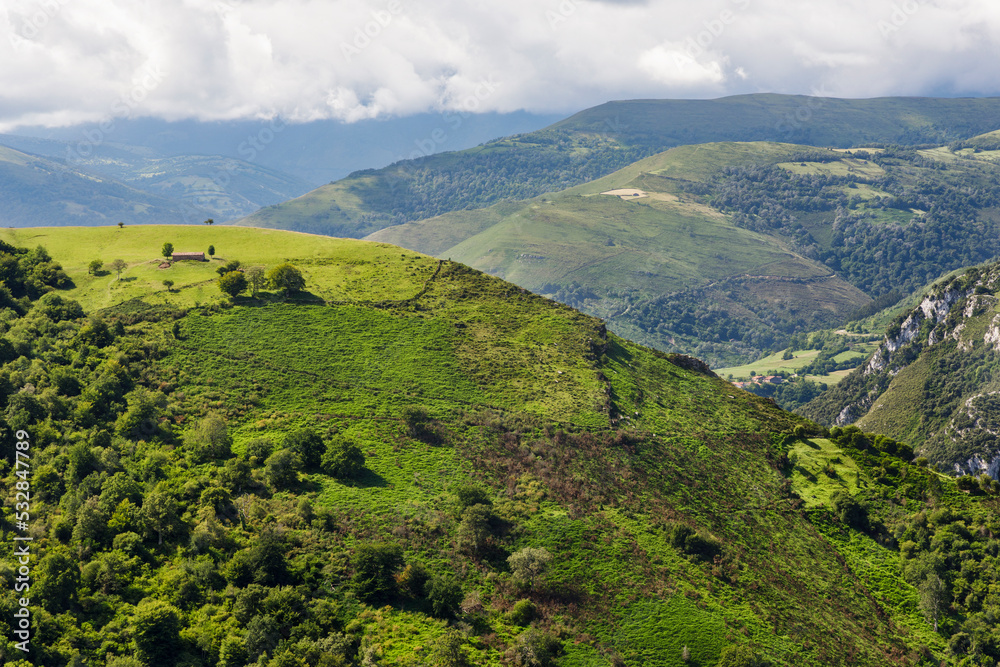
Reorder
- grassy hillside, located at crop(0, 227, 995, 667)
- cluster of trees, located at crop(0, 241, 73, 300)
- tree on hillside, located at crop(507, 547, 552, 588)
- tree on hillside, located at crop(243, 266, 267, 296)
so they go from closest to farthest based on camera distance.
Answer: grassy hillside, located at crop(0, 227, 995, 667), tree on hillside, located at crop(507, 547, 552, 588), cluster of trees, located at crop(0, 241, 73, 300), tree on hillside, located at crop(243, 266, 267, 296)

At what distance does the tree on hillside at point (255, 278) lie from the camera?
12131 centimetres

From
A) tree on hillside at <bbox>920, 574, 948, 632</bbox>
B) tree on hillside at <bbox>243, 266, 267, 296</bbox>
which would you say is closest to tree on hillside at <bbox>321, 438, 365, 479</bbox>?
tree on hillside at <bbox>243, 266, 267, 296</bbox>

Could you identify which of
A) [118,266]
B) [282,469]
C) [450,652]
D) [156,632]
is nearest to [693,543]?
[450,652]

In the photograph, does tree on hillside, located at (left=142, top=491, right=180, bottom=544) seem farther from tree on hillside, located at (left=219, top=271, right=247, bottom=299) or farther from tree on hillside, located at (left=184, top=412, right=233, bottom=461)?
tree on hillside, located at (left=219, top=271, right=247, bottom=299)

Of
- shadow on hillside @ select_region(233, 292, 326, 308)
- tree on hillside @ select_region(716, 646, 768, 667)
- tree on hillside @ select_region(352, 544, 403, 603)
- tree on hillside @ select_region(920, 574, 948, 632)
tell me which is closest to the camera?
tree on hillside @ select_region(716, 646, 768, 667)

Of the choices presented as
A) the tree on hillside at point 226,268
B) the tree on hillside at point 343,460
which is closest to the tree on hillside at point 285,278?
the tree on hillside at point 226,268

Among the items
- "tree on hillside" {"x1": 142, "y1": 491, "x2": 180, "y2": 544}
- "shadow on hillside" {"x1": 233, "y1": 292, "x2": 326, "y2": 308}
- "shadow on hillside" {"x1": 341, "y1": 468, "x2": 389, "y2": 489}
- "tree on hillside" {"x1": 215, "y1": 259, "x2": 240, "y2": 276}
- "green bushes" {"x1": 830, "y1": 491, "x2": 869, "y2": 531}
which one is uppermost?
"tree on hillside" {"x1": 215, "y1": 259, "x2": 240, "y2": 276}

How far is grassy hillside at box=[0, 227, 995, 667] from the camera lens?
207 ft

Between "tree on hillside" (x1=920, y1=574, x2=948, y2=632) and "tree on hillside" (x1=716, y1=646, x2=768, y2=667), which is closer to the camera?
"tree on hillside" (x1=716, y1=646, x2=768, y2=667)

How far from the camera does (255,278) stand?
12125 cm

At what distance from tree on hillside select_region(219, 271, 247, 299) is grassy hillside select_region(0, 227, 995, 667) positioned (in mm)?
3541

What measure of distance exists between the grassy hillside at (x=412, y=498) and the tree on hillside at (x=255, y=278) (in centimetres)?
213

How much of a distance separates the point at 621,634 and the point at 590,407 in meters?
40.4

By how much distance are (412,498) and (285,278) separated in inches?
2292
